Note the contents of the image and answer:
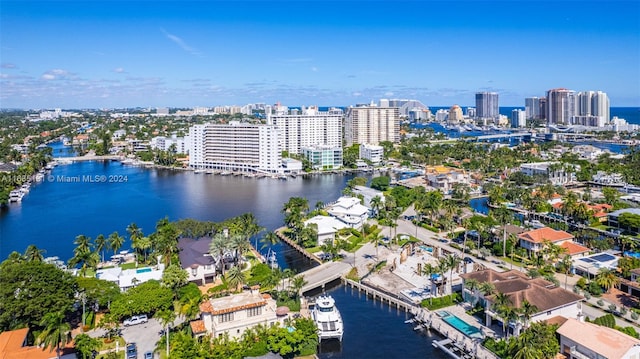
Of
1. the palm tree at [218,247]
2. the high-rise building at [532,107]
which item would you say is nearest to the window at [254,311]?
the palm tree at [218,247]

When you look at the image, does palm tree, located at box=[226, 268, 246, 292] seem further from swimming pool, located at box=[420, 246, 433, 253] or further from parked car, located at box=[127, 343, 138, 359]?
swimming pool, located at box=[420, 246, 433, 253]

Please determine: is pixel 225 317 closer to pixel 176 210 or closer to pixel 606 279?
pixel 606 279

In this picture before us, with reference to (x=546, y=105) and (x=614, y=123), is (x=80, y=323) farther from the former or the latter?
(x=546, y=105)

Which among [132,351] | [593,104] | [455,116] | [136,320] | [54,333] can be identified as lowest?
[132,351]

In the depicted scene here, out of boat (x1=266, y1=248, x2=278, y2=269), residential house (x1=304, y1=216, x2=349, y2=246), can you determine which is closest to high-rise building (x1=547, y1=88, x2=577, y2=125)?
residential house (x1=304, y1=216, x2=349, y2=246)

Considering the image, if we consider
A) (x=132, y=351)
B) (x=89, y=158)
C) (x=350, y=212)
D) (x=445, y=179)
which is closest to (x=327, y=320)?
(x=132, y=351)

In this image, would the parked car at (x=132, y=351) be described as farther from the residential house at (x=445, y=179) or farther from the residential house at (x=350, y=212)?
the residential house at (x=445, y=179)

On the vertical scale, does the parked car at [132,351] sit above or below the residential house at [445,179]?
below
